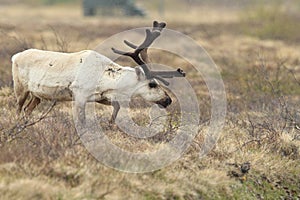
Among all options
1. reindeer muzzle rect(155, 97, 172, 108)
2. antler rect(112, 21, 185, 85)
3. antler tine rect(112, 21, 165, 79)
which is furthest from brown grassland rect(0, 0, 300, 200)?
antler tine rect(112, 21, 165, 79)

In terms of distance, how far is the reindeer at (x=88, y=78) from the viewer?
8.84 metres

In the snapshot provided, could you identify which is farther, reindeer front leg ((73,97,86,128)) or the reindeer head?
the reindeer head

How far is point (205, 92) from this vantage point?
1416cm

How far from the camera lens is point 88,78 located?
884 centimetres

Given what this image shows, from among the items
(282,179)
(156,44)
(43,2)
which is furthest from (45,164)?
(43,2)

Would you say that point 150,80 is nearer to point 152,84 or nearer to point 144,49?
point 152,84

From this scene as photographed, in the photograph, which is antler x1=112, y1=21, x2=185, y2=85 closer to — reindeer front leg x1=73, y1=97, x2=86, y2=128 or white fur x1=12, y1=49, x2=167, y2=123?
white fur x1=12, y1=49, x2=167, y2=123

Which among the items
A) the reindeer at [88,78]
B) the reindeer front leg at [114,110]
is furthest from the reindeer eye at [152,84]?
the reindeer front leg at [114,110]

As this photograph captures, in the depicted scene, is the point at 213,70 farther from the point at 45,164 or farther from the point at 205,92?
the point at 45,164

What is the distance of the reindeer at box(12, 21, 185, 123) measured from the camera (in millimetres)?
8836

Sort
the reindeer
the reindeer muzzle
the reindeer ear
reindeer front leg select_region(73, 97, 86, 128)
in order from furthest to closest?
the reindeer muzzle → the reindeer ear → the reindeer → reindeer front leg select_region(73, 97, 86, 128)

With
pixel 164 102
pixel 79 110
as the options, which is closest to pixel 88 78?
pixel 79 110

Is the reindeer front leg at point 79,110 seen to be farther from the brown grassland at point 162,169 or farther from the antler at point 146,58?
the antler at point 146,58

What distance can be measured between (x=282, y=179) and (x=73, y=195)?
→ 10.1 ft
